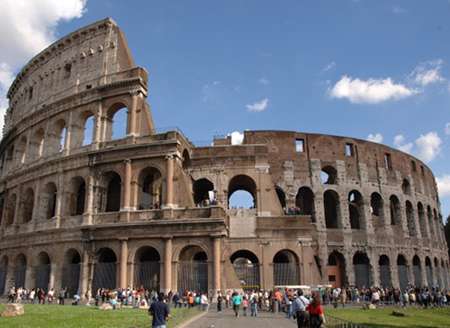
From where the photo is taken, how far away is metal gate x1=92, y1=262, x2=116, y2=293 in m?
22.7

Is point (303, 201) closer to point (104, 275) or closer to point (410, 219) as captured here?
point (410, 219)

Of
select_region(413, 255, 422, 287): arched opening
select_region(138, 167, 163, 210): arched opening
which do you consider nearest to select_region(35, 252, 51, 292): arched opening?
select_region(138, 167, 163, 210): arched opening

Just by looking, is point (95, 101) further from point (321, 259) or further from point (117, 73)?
point (321, 259)

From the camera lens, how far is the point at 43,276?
25.4 m

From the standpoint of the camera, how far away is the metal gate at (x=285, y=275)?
76.8ft

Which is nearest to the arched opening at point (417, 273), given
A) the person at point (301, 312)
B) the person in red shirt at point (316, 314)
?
the person at point (301, 312)

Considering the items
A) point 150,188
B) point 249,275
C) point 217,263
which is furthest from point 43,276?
point 249,275

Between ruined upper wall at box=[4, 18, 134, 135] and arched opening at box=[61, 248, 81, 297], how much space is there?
35.5 feet

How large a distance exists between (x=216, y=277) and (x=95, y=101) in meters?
13.7

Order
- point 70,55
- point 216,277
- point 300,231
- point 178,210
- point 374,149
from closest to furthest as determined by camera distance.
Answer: point 216,277
point 178,210
point 300,231
point 70,55
point 374,149

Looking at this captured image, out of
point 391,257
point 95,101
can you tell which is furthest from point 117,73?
point 391,257

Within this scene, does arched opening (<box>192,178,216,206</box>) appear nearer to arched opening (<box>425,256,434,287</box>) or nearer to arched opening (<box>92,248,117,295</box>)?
arched opening (<box>92,248,117,295</box>)

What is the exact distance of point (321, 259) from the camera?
27422 millimetres

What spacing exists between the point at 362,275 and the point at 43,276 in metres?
20.8
